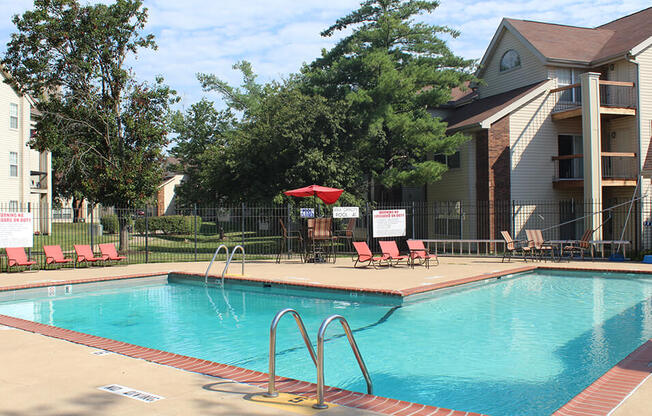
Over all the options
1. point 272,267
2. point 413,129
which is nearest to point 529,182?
point 413,129

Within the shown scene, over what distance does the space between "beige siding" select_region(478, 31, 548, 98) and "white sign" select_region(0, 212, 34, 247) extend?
20461mm

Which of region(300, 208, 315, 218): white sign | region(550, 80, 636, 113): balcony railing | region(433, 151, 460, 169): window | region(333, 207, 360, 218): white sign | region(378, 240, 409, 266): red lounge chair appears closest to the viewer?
region(378, 240, 409, 266): red lounge chair

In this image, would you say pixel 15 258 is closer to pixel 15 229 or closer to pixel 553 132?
pixel 15 229

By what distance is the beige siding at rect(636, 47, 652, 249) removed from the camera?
21797mm

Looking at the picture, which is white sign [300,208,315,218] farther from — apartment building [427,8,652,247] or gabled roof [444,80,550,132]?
gabled roof [444,80,550,132]

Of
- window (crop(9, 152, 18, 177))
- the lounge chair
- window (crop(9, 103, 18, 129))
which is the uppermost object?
window (crop(9, 103, 18, 129))

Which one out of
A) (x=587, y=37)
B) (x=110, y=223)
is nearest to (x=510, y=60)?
(x=587, y=37)

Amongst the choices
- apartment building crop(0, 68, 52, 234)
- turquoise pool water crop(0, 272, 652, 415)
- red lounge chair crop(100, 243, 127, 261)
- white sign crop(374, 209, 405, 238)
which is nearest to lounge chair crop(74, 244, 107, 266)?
red lounge chair crop(100, 243, 127, 261)

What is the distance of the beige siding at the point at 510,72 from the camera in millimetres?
23719

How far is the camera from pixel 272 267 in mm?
17172

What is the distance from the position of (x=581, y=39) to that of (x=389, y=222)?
1394 cm

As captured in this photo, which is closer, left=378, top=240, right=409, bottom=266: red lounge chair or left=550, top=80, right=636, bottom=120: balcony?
left=378, top=240, right=409, bottom=266: red lounge chair

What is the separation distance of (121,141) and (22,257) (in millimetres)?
7906

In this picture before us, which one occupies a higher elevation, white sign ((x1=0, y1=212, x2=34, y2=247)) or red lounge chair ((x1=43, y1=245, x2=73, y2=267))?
white sign ((x1=0, y1=212, x2=34, y2=247))
